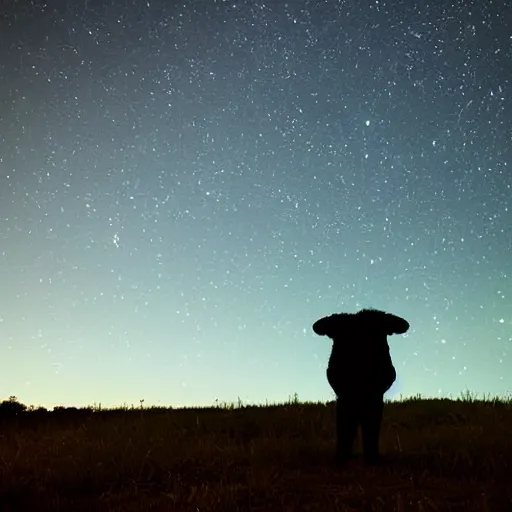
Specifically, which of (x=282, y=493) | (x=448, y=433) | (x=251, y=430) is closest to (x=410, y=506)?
(x=282, y=493)

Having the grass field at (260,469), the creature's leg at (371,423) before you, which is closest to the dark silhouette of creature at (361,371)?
the creature's leg at (371,423)

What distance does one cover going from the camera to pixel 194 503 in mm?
5148

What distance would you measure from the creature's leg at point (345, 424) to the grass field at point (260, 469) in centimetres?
17

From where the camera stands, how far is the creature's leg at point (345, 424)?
6.86m

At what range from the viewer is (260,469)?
654 cm

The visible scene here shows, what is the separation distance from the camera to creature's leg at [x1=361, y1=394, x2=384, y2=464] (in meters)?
6.80

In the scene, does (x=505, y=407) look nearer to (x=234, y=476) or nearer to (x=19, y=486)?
(x=234, y=476)

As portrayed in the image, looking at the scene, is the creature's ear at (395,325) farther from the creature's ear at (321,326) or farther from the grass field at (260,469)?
the grass field at (260,469)

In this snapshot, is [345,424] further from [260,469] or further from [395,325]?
[395,325]

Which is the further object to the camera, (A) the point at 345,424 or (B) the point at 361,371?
(A) the point at 345,424

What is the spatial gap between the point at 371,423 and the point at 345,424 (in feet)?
0.90

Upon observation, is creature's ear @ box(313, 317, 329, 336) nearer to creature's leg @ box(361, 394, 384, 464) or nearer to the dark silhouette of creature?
the dark silhouette of creature

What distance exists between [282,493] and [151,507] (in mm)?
1104

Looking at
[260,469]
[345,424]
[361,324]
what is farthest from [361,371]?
[260,469]
